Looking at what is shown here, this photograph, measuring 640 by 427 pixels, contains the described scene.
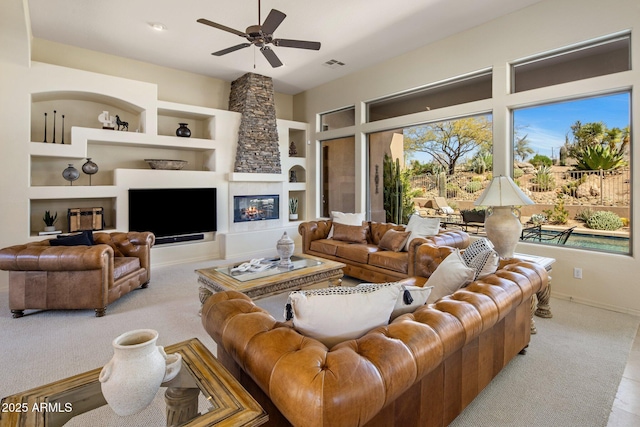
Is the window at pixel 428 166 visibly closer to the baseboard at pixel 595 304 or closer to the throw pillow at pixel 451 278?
the baseboard at pixel 595 304

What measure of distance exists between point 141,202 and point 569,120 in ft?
20.5

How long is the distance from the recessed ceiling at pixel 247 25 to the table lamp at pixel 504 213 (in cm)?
250

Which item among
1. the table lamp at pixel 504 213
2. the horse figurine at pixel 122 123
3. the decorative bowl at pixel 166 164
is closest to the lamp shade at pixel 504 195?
the table lamp at pixel 504 213

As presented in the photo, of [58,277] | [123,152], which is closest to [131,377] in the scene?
[58,277]

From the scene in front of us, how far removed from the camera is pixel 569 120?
404cm

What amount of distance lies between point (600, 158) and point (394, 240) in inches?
100

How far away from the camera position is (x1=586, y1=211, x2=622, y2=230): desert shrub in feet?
12.4

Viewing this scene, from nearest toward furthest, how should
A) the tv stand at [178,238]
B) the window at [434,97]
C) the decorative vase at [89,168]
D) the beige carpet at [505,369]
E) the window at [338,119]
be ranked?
the beige carpet at [505,369] < the window at [434,97] < the decorative vase at [89,168] < the tv stand at [178,238] < the window at [338,119]

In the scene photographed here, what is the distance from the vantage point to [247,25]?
15.0ft

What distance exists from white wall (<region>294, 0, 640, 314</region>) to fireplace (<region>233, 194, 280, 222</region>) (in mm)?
2709

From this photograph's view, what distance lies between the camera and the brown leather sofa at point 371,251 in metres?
4.01

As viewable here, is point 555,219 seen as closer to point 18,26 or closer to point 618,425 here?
point 618,425

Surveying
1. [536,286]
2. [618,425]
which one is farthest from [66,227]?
[618,425]

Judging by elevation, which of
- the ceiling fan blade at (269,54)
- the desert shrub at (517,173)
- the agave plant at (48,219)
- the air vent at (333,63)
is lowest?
the agave plant at (48,219)
